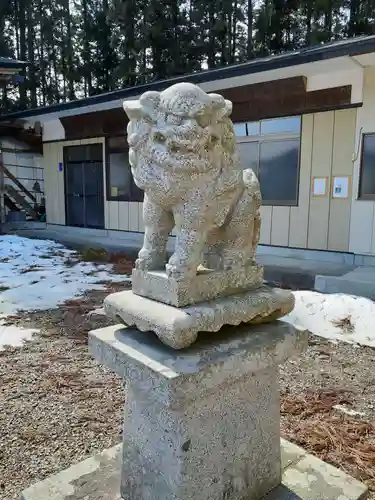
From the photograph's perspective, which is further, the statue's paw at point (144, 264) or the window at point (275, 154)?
the window at point (275, 154)

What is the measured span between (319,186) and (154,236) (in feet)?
17.6

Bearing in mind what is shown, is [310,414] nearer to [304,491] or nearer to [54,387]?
[304,491]

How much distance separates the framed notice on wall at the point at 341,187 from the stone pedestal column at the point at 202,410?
503 cm

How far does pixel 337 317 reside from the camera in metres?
3.83

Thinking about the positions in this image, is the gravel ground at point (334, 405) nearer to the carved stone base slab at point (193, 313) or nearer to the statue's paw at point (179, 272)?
the carved stone base slab at point (193, 313)

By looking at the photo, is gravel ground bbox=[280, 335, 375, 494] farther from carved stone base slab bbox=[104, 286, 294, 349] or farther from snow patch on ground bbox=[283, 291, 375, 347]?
carved stone base slab bbox=[104, 286, 294, 349]

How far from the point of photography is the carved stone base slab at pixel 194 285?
1279mm

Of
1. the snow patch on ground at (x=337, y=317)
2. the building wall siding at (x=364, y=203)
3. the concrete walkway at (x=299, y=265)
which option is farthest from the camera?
the building wall siding at (x=364, y=203)

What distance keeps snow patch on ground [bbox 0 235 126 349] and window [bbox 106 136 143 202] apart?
182 centimetres

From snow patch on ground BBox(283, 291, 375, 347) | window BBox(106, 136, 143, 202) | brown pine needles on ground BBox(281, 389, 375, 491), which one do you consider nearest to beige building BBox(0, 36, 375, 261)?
window BBox(106, 136, 143, 202)

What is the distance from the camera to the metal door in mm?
9641

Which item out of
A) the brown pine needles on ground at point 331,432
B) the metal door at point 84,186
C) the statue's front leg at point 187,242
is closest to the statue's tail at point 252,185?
the statue's front leg at point 187,242

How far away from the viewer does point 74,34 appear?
55.0ft

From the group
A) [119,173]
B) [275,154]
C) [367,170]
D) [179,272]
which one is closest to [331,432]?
[179,272]
